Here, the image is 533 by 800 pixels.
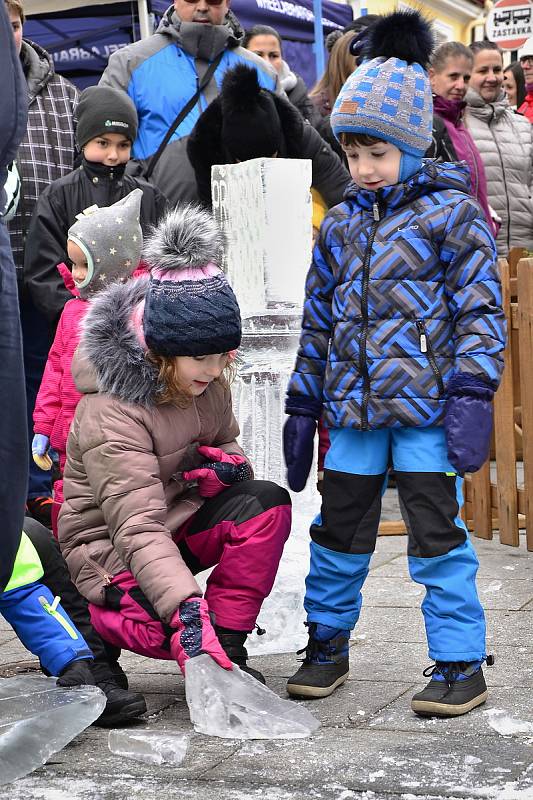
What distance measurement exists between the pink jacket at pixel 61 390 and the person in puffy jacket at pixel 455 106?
295 cm

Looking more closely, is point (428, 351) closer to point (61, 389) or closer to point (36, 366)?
point (61, 389)

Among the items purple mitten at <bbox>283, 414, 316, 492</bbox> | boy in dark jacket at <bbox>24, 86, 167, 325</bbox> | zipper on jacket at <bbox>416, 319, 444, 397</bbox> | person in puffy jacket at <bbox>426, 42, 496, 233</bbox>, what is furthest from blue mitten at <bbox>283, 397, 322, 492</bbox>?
person in puffy jacket at <bbox>426, 42, 496, 233</bbox>

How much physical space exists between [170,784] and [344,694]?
87 cm

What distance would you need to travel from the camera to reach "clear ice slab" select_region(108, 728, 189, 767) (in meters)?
3.22

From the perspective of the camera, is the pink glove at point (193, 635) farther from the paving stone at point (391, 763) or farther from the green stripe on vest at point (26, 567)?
the green stripe on vest at point (26, 567)

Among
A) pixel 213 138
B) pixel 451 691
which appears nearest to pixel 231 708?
pixel 451 691

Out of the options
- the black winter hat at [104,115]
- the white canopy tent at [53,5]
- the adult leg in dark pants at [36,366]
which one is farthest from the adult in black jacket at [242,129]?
the white canopy tent at [53,5]

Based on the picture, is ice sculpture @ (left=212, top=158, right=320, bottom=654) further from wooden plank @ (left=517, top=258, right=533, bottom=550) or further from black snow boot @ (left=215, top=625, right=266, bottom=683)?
wooden plank @ (left=517, top=258, right=533, bottom=550)

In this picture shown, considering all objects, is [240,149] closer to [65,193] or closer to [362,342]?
[65,193]

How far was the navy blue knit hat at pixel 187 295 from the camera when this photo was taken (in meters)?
3.63

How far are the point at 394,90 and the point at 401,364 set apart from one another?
77 centimetres

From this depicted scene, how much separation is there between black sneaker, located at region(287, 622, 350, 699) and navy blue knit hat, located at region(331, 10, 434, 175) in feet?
4.49

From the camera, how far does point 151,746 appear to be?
3.28 m

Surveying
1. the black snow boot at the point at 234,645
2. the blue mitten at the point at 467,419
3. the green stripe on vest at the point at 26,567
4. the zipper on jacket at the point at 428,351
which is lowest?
the black snow boot at the point at 234,645
